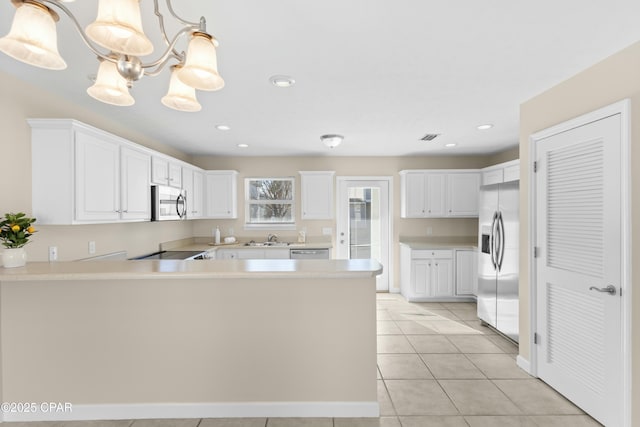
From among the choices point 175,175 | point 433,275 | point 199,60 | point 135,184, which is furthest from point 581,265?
point 175,175

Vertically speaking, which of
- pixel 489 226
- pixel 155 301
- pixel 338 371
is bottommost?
pixel 338 371

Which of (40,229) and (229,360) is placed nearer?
(229,360)

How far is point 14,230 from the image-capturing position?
2.18 metres

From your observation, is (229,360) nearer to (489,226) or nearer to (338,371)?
(338,371)

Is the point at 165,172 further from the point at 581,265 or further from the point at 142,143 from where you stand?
the point at 581,265

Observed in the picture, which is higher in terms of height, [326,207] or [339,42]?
[339,42]

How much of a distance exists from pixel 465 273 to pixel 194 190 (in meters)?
4.48

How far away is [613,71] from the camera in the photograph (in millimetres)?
2133

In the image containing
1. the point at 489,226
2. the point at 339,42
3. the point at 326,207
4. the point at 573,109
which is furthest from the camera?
the point at 326,207

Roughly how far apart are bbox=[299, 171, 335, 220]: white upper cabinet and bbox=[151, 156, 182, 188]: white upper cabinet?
6.53 ft

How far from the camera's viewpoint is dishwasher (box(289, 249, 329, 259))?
5.19m

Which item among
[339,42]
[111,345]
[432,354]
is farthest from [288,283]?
[432,354]

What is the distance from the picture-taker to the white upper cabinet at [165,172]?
3.79m

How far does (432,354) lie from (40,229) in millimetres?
3737
